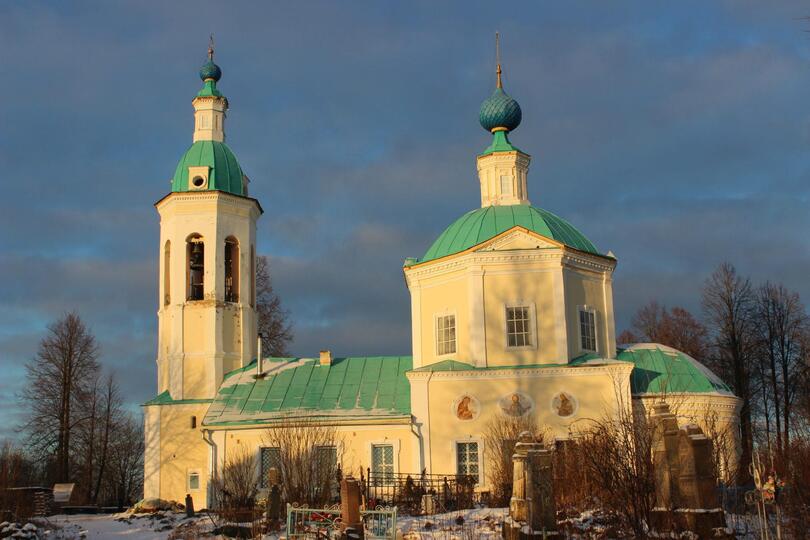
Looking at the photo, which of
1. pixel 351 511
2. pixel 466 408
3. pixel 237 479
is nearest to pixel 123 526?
pixel 237 479

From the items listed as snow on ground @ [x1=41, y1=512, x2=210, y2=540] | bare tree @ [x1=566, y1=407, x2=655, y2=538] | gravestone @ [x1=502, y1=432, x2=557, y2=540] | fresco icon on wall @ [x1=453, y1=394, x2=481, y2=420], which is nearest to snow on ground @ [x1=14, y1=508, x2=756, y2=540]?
snow on ground @ [x1=41, y1=512, x2=210, y2=540]

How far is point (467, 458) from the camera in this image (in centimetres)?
2467

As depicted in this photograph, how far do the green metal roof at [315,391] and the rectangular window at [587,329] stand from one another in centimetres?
490

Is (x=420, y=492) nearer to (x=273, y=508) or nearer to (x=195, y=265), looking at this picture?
(x=273, y=508)

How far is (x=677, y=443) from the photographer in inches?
556

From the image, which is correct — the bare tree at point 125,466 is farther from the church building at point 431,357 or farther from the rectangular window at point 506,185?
Result: the rectangular window at point 506,185

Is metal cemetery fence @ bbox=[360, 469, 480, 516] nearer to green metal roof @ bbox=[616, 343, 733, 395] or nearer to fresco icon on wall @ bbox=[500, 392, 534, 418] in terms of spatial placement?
fresco icon on wall @ bbox=[500, 392, 534, 418]

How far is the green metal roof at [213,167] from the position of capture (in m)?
29.7

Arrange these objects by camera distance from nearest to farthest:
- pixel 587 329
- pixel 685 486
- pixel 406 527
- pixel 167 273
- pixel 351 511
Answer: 1. pixel 685 486
2. pixel 351 511
3. pixel 406 527
4. pixel 587 329
5. pixel 167 273

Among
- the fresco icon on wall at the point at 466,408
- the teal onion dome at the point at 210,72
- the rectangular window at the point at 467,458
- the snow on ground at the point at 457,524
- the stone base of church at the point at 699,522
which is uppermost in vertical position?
the teal onion dome at the point at 210,72

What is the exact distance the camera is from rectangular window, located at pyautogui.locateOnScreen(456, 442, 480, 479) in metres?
24.5

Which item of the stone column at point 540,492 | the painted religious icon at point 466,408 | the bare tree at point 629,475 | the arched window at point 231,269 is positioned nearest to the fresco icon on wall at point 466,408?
the painted religious icon at point 466,408

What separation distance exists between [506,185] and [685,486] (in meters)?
16.0

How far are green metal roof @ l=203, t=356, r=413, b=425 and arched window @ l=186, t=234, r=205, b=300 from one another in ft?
9.11
